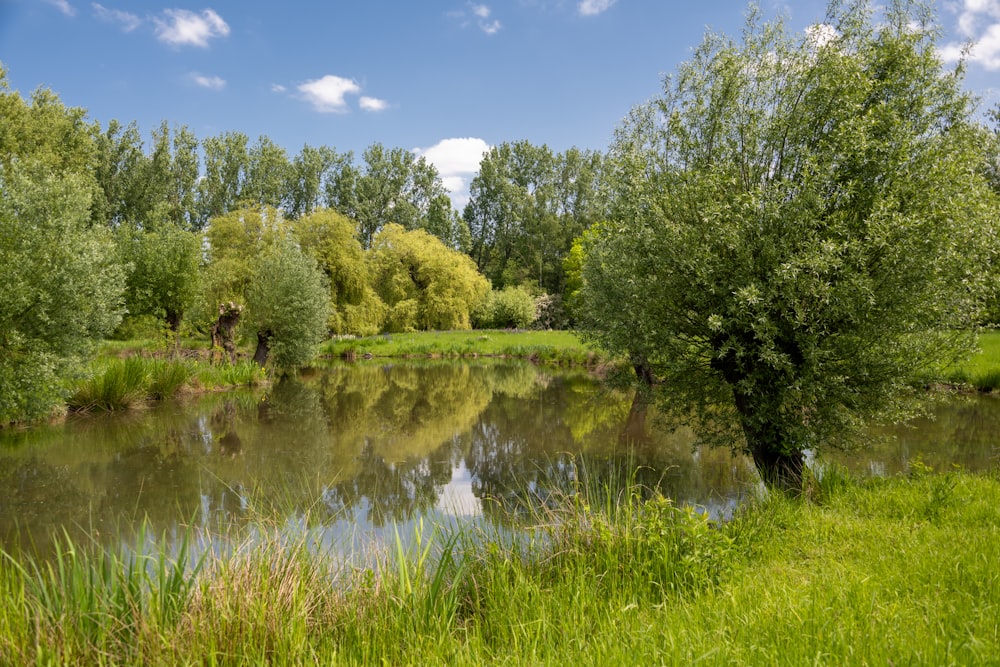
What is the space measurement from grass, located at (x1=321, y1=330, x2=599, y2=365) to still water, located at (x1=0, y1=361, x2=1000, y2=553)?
59.8ft

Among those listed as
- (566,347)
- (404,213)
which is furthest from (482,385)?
(404,213)

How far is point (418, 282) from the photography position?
46.2 metres

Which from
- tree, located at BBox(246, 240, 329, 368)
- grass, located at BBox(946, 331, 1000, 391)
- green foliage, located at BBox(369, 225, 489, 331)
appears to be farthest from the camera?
green foliage, located at BBox(369, 225, 489, 331)

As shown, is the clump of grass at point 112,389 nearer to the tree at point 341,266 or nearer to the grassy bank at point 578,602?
the grassy bank at point 578,602

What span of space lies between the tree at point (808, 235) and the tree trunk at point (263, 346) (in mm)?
21471

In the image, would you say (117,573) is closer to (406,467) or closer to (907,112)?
(406,467)

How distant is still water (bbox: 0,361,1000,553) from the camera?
8344 millimetres

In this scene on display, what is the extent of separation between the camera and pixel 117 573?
412 centimetres

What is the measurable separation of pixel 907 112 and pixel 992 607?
6.58 meters

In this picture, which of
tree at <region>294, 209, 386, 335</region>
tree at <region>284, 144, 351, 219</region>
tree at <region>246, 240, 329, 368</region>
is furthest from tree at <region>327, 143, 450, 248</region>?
tree at <region>246, 240, 329, 368</region>

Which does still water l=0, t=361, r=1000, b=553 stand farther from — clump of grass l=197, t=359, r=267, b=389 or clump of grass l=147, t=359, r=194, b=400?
clump of grass l=197, t=359, r=267, b=389

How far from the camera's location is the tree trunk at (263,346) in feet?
86.6

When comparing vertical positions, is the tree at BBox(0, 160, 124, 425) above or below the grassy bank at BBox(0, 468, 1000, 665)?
above

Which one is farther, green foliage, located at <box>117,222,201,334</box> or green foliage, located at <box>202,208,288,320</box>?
green foliage, located at <box>202,208,288,320</box>
